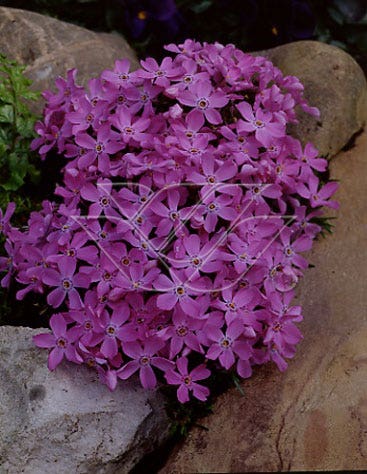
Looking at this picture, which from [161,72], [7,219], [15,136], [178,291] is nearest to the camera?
[178,291]

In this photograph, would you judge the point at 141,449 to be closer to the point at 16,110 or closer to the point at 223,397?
the point at 223,397

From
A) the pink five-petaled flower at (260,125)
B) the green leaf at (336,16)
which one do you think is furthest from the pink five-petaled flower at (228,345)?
the green leaf at (336,16)

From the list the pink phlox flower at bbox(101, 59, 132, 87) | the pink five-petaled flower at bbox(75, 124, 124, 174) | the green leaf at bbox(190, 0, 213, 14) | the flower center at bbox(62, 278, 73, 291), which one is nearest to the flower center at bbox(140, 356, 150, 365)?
the flower center at bbox(62, 278, 73, 291)

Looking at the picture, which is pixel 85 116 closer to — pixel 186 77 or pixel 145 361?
pixel 186 77

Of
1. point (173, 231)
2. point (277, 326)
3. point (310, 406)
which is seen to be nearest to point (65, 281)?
point (173, 231)

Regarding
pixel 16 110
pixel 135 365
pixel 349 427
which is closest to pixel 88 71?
pixel 16 110

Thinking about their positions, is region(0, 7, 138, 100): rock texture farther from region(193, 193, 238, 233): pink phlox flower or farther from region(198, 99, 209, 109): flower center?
region(193, 193, 238, 233): pink phlox flower

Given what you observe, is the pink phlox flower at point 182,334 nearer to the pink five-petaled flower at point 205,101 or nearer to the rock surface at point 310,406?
the rock surface at point 310,406

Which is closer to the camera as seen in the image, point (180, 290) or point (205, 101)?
point (180, 290)
